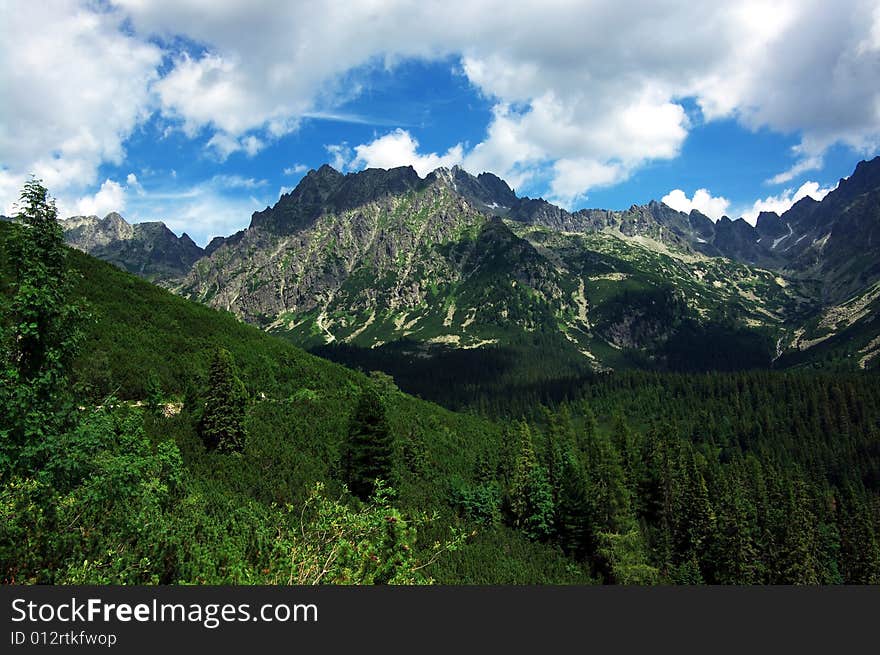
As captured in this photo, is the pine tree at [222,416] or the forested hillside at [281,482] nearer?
the forested hillside at [281,482]

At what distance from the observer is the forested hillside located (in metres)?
12.4

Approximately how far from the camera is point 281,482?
37.2 meters

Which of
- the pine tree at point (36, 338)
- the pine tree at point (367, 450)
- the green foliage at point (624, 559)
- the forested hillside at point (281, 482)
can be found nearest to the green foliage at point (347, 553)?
the forested hillside at point (281, 482)

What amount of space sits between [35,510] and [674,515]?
7443cm

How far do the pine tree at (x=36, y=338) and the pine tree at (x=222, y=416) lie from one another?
25.4m

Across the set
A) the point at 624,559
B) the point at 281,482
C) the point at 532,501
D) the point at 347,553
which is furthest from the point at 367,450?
the point at 347,553

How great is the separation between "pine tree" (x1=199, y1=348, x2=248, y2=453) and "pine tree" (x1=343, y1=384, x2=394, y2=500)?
922 cm

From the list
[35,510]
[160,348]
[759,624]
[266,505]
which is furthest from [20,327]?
[160,348]

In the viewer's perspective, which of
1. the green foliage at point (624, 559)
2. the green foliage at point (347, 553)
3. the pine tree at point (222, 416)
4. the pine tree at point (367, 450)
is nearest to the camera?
the green foliage at point (347, 553)

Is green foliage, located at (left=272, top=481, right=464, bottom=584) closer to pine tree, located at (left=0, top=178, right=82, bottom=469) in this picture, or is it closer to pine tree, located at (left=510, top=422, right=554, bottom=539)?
pine tree, located at (left=0, top=178, right=82, bottom=469)

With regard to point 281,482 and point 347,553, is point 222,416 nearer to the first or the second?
point 281,482

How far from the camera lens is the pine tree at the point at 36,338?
13430mm

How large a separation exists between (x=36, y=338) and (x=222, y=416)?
26.5 m

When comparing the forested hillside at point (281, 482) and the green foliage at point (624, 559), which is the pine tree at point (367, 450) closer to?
the forested hillside at point (281, 482)
